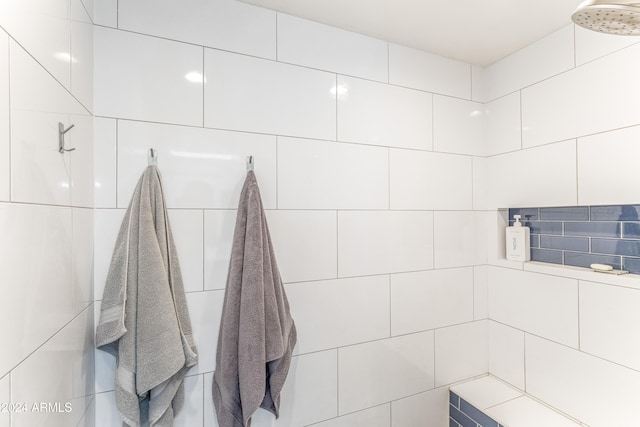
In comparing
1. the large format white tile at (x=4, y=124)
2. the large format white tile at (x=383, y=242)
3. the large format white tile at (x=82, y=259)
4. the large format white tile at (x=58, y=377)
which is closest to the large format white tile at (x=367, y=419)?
the large format white tile at (x=383, y=242)

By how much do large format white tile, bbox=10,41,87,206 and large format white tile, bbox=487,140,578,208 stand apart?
1.62 meters

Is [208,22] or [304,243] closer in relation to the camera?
[208,22]

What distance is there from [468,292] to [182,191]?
4.36ft

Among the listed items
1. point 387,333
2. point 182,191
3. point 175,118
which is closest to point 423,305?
point 387,333

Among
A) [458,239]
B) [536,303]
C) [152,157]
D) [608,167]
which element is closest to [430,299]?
[458,239]

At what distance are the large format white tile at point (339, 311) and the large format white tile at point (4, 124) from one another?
0.80m

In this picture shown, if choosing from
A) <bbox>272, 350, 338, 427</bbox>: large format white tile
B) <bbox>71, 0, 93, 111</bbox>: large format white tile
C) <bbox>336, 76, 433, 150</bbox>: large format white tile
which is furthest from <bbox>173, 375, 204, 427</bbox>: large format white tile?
<bbox>336, 76, 433, 150</bbox>: large format white tile

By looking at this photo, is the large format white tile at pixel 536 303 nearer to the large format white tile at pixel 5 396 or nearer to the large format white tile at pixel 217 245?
the large format white tile at pixel 217 245

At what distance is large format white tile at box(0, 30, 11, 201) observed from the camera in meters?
0.47

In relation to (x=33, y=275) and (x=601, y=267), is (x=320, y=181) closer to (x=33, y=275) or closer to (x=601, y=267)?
(x=33, y=275)

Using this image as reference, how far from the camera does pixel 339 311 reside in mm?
1188

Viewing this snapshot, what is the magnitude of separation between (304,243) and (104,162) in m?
0.67

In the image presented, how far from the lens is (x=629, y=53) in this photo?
101cm

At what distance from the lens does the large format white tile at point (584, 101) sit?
40.2 inches
